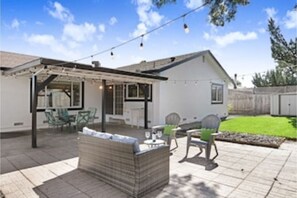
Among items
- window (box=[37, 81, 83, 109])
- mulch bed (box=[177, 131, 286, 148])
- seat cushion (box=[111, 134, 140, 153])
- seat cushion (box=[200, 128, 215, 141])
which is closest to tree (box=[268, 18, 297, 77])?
mulch bed (box=[177, 131, 286, 148])

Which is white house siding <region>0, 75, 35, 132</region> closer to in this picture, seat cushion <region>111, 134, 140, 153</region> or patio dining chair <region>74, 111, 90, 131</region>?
patio dining chair <region>74, 111, 90, 131</region>

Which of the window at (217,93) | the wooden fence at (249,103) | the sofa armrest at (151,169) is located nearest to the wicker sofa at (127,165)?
the sofa armrest at (151,169)

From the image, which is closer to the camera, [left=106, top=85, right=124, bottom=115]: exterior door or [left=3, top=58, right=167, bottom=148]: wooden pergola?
[left=3, top=58, right=167, bottom=148]: wooden pergola

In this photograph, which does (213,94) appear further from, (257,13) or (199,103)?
(257,13)

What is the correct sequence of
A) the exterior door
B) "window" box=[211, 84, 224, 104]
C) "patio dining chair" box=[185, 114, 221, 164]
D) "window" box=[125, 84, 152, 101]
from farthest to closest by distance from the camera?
"window" box=[211, 84, 224, 104]
the exterior door
"window" box=[125, 84, 152, 101]
"patio dining chair" box=[185, 114, 221, 164]

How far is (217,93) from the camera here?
15016mm

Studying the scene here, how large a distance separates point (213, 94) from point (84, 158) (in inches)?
467

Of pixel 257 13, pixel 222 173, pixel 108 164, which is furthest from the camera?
pixel 257 13

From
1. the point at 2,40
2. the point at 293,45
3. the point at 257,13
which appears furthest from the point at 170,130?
the point at 293,45

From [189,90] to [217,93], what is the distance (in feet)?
12.3

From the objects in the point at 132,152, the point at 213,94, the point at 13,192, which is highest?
the point at 213,94

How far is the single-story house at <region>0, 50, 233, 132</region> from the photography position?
830 cm

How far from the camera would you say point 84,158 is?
14.2ft

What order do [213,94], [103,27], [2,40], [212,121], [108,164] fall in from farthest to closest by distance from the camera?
[213,94] → [2,40] → [103,27] → [212,121] → [108,164]
